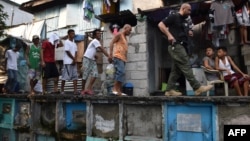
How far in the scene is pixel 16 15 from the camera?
18.2 meters

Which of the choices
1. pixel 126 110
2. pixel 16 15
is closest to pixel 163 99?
pixel 126 110

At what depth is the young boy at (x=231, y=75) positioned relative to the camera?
590cm

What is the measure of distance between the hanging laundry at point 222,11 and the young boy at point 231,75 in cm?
96

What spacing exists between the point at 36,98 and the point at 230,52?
506cm

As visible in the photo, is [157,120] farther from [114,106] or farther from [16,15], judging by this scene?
[16,15]

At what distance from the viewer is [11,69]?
7.57 m

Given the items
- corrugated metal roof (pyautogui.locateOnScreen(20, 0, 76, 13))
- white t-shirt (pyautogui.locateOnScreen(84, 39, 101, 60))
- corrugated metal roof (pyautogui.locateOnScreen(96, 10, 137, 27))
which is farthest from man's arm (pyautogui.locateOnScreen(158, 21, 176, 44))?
corrugated metal roof (pyautogui.locateOnScreen(20, 0, 76, 13))

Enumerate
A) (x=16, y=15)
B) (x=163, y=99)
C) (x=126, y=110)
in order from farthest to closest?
(x=16, y=15) < (x=126, y=110) < (x=163, y=99)

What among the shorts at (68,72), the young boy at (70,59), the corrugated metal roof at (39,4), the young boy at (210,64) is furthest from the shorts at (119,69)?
the corrugated metal roof at (39,4)

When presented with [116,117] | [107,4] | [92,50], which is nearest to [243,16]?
[92,50]

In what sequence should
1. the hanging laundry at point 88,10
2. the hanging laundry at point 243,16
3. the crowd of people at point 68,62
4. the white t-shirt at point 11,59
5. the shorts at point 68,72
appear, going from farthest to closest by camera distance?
the hanging laundry at point 88,10, the white t-shirt at point 11,59, the hanging laundry at point 243,16, the shorts at point 68,72, the crowd of people at point 68,62

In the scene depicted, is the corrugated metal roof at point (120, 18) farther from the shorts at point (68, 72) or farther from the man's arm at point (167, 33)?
the man's arm at point (167, 33)

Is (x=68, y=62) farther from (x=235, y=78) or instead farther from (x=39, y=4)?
(x=39, y=4)

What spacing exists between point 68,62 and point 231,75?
3.64 m
